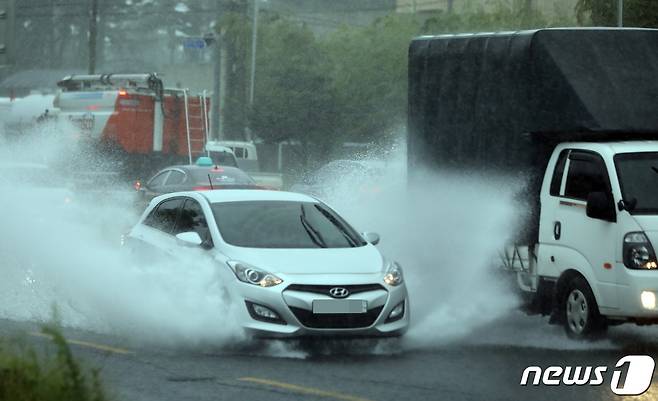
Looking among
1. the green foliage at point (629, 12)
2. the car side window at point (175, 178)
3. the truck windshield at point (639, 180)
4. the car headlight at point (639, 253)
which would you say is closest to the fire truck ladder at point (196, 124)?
the car side window at point (175, 178)

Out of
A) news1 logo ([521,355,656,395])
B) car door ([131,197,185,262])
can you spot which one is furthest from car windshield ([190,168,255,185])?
news1 logo ([521,355,656,395])

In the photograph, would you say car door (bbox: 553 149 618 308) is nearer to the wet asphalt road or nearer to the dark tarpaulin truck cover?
the dark tarpaulin truck cover

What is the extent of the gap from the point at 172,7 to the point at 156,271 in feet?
287

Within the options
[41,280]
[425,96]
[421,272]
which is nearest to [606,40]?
[425,96]

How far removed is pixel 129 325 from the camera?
491 inches

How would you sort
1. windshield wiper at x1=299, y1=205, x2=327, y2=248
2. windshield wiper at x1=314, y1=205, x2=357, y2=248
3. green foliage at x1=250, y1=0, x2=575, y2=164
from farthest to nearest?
green foliage at x1=250, y1=0, x2=575, y2=164 → windshield wiper at x1=314, y1=205, x2=357, y2=248 → windshield wiper at x1=299, y1=205, x2=327, y2=248

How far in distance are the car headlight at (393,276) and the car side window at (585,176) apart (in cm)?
171

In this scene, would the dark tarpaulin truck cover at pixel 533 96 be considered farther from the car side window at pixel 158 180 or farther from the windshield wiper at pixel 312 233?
the car side window at pixel 158 180

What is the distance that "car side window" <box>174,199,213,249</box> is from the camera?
12484 mm

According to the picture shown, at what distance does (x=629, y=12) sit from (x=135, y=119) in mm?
11341

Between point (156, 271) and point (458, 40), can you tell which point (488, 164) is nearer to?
point (458, 40)

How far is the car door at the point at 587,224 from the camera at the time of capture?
1164 centimetres

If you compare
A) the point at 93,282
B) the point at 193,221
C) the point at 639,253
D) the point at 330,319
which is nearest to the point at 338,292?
the point at 330,319

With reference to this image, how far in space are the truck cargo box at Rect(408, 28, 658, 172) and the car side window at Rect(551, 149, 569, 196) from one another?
0.60ft
